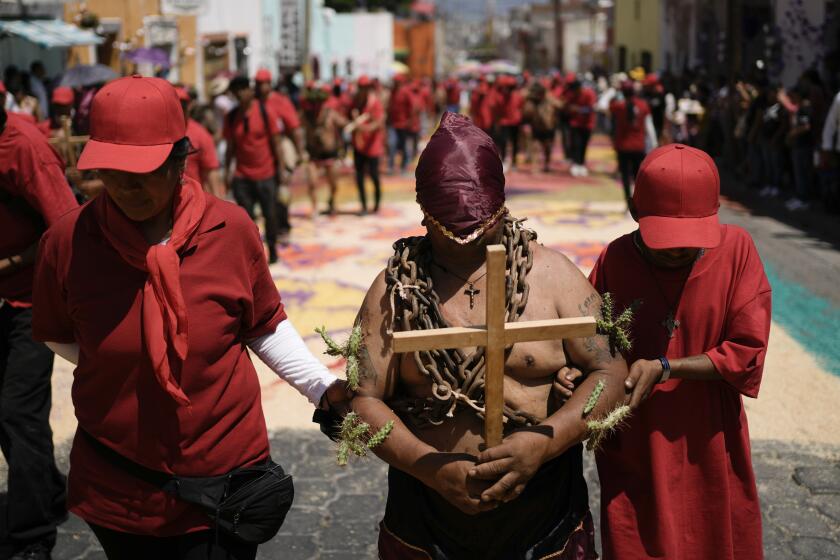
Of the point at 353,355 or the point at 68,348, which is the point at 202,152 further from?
the point at 353,355

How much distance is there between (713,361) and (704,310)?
0.19 metres

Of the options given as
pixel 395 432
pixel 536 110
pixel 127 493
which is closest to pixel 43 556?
pixel 127 493

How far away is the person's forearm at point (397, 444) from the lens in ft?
8.93

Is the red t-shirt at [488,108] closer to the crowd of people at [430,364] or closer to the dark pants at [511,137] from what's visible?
the dark pants at [511,137]

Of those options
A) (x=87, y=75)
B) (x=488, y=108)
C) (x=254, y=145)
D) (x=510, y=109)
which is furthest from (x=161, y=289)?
(x=488, y=108)

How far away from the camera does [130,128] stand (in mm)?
2807

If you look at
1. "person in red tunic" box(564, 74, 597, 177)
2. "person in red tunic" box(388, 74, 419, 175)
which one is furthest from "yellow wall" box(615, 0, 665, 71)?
"person in red tunic" box(388, 74, 419, 175)

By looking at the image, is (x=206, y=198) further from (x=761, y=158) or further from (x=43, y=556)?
(x=761, y=158)

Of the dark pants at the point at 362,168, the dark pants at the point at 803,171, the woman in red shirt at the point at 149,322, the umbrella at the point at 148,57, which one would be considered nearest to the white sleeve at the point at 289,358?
the woman in red shirt at the point at 149,322

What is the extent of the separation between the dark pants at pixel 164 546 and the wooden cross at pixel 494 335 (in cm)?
96

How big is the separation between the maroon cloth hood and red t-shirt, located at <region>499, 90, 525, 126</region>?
19631 millimetres

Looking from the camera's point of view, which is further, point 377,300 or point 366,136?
point 366,136

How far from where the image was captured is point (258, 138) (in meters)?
11.0

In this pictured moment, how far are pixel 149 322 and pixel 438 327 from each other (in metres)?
0.78
